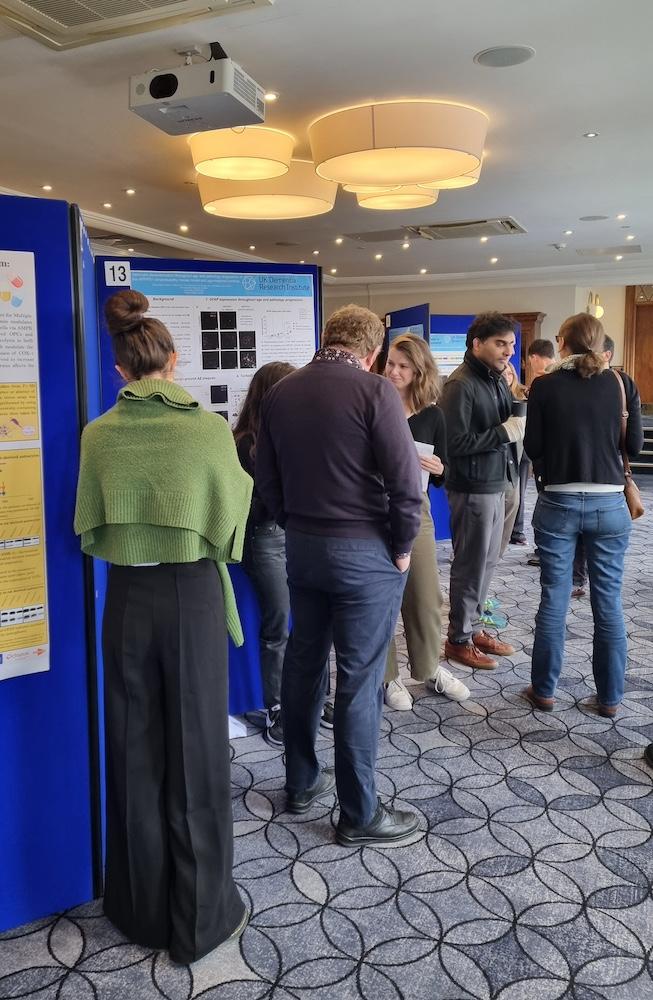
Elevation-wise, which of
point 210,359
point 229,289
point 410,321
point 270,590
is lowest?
point 270,590

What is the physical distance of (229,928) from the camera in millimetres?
1904

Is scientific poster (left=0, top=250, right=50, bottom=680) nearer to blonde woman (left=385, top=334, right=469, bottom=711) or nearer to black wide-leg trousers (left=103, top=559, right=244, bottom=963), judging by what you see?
black wide-leg trousers (left=103, top=559, right=244, bottom=963)

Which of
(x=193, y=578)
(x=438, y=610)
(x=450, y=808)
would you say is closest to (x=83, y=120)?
(x=438, y=610)

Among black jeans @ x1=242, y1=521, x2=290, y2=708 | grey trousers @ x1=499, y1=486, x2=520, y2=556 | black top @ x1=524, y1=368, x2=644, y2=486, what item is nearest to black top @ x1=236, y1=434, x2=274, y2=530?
black jeans @ x1=242, y1=521, x2=290, y2=708

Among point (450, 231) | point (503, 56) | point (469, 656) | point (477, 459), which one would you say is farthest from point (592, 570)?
point (450, 231)

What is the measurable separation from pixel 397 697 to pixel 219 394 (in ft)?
4.97

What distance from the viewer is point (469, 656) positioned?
12.1 ft

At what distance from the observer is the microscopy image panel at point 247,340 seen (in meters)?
3.28

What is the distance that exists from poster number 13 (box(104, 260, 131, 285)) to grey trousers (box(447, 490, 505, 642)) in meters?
1.77

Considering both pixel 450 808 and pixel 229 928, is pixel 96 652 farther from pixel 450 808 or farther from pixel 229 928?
pixel 450 808

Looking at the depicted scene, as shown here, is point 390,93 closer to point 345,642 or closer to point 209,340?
point 209,340

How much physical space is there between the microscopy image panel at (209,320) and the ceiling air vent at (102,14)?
4.59ft

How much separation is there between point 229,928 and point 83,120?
5.22 meters

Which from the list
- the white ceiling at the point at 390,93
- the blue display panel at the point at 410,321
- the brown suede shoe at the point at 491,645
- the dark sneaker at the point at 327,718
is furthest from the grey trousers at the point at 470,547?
the blue display panel at the point at 410,321
